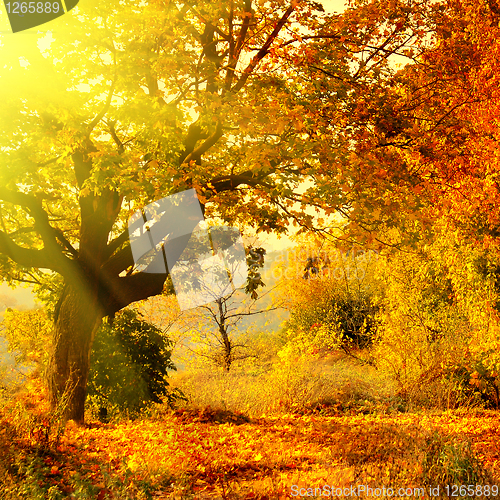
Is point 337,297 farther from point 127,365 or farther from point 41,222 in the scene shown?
point 41,222

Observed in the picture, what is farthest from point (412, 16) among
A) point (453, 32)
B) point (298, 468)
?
point (298, 468)

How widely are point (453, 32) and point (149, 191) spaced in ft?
27.0

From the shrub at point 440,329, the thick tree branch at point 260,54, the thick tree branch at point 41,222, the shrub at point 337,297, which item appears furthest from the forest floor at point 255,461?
the shrub at point 337,297

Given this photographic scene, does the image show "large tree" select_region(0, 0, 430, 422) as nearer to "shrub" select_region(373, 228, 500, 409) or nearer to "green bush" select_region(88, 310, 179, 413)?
"green bush" select_region(88, 310, 179, 413)

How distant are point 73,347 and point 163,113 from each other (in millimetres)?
5131

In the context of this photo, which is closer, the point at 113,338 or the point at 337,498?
the point at 337,498

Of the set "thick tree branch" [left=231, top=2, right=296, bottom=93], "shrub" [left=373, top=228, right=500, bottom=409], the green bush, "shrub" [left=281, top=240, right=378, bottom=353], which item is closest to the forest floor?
→ the green bush

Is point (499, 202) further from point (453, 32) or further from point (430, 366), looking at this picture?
point (430, 366)

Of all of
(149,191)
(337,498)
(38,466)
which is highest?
(149,191)

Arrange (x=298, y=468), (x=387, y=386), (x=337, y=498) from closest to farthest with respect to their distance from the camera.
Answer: (x=337, y=498)
(x=298, y=468)
(x=387, y=386)

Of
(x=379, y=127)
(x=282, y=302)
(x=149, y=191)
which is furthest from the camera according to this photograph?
(x=282, y=302)

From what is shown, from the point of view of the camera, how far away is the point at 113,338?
10852mm

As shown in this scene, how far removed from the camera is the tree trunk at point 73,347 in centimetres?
831

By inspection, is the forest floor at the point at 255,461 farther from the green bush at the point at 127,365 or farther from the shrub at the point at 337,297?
the shrub at the point at 337,297
